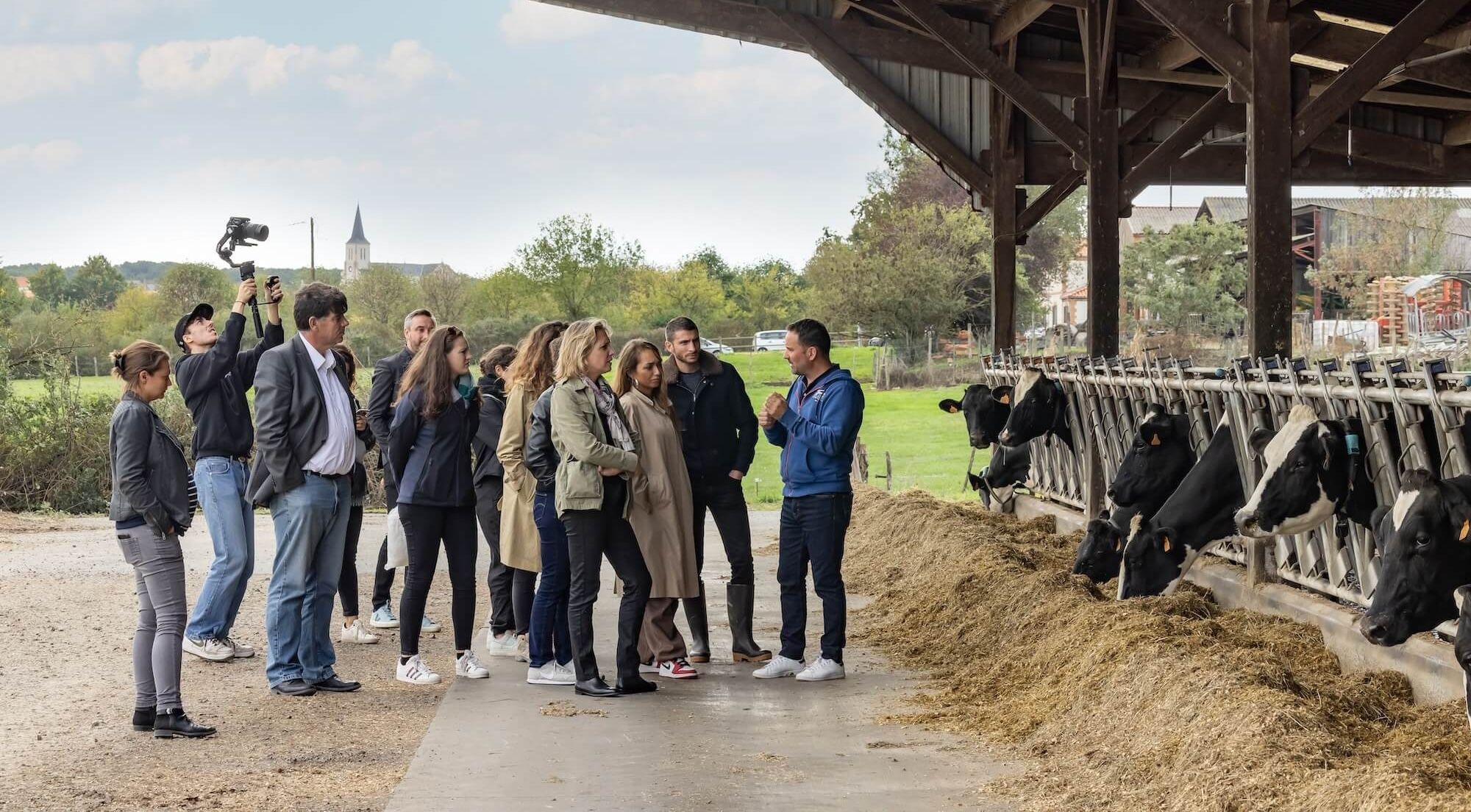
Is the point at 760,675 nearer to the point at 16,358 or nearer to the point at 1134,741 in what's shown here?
the point at 1134,741

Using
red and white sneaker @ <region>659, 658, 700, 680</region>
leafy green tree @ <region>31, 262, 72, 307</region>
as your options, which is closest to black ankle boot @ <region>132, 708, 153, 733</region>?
red and white sneaker @ <region>659, 658, 700, 680</region>

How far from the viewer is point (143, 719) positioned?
20.1 ft

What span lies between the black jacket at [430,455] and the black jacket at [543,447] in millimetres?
398

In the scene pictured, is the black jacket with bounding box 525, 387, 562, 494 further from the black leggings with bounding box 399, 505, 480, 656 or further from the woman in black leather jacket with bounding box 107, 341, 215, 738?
the woman in black leather jacket with bounding box 107, 341, 215, 738

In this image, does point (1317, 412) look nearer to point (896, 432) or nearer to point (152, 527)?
point (152, 527)

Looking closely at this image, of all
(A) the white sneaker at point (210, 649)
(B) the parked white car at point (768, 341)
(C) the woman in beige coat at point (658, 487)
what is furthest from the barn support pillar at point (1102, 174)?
(B) the parked white car at point (768, 341)

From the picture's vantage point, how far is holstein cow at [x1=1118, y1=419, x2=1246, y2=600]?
753 centimetres

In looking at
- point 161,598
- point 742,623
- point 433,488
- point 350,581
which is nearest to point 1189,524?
point 742,623

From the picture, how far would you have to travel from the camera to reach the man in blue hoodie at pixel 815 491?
6.94 metres

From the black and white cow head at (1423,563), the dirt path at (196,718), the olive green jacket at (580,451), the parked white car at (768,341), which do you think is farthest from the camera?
the parked white car at (768,341)

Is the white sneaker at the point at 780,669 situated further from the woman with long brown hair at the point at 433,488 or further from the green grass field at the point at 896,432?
the green grass field at the point at 896,432

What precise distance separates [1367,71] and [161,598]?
6.82 m

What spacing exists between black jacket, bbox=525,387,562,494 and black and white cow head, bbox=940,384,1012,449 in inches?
213

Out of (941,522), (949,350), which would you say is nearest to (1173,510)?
(941,522)
